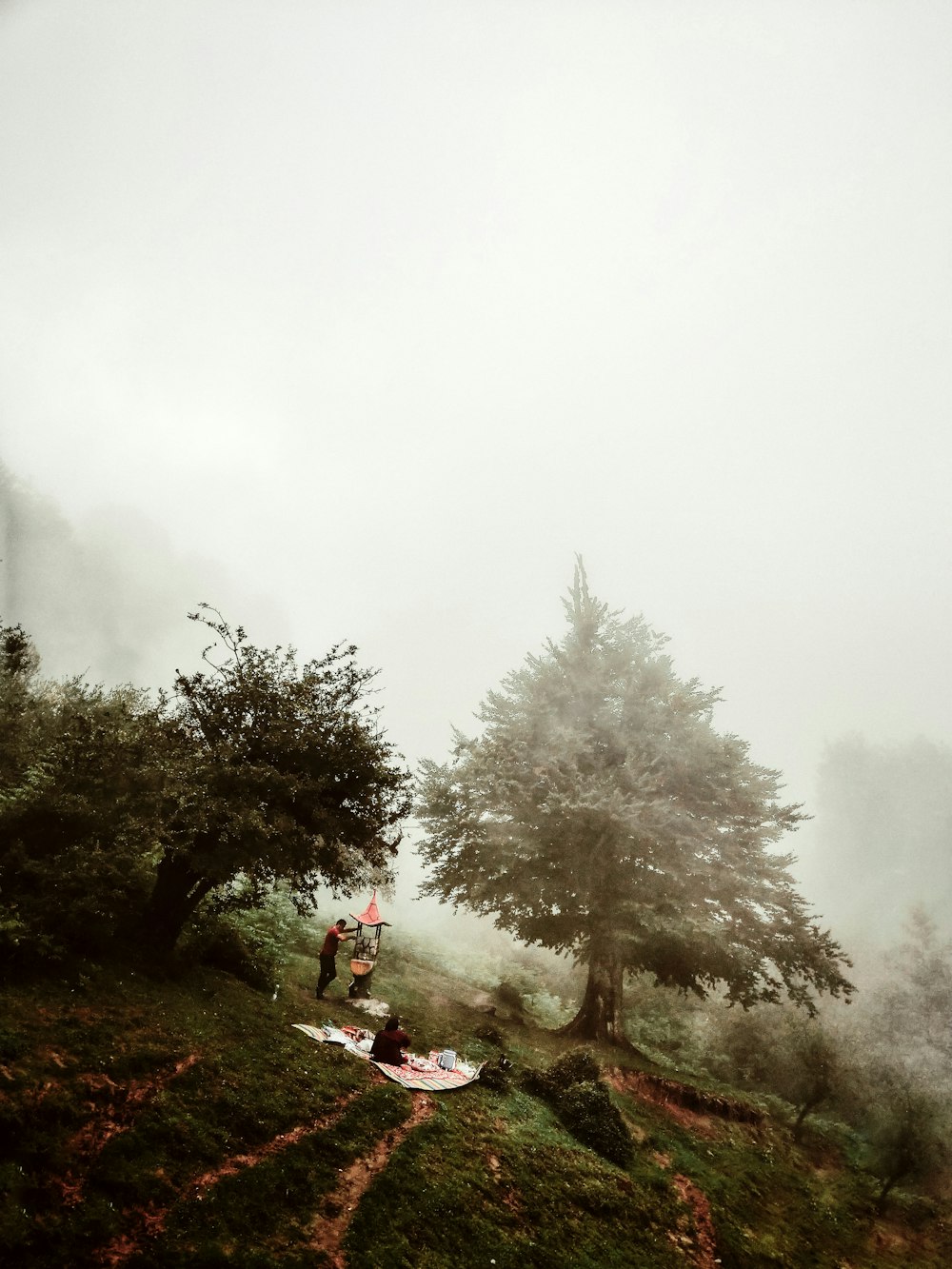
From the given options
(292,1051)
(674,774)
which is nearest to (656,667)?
(674,774)

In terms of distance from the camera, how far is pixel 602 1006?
2139 cm

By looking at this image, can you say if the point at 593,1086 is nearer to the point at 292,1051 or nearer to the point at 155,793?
the point at 292,1051

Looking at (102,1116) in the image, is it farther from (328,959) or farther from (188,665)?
(188,665)

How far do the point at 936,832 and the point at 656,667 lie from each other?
48372mm

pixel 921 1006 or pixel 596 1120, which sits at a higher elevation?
pixel 921 1006

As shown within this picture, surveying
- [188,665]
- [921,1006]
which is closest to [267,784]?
[921,1006]

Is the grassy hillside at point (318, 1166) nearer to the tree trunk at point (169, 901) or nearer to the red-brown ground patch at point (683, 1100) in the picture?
the red-brown ground patch at point (683, 1100)

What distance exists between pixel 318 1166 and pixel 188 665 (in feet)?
439

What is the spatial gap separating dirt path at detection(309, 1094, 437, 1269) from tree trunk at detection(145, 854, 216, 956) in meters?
6.41

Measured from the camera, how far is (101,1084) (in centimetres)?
784

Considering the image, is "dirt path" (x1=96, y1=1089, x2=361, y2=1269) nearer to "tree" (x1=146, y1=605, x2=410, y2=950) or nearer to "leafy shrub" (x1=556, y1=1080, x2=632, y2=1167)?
"tree" (x1=146, y1=605, x2=410, y2=950)

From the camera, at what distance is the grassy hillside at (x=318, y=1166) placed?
6.32m

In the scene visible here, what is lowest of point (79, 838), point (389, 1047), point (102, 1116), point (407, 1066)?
point (407, 1066)

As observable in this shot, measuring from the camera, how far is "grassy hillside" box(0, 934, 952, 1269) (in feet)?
20.7
